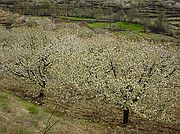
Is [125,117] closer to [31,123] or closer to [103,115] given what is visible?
[103,115]

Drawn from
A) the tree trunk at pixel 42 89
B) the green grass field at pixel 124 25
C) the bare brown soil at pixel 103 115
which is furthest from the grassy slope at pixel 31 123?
the green grass field at pixel 124 25

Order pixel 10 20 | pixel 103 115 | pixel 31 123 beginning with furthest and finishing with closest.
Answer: pixel 10 20, pixel 103 115, pixel 31 123

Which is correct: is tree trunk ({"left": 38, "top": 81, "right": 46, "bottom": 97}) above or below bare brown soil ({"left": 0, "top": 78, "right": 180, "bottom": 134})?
above

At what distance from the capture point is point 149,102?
30.1 meters

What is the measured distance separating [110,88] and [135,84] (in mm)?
2524

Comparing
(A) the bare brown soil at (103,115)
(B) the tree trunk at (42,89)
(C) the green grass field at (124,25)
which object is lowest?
(C) the green grass field at (124,25)

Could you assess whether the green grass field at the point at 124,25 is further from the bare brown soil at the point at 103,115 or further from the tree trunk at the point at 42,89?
the bare brown soil at the point at 103,115

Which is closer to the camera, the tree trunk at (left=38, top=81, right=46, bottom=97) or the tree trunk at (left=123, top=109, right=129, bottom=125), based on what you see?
the tree trunk at (left=123, top=109, right=129, bottom=125)

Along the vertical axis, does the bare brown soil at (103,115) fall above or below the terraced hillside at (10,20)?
below

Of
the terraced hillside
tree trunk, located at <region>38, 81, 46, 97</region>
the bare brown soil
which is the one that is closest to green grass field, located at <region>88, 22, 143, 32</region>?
the terraced hillside

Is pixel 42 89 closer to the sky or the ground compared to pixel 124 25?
closer to the sky

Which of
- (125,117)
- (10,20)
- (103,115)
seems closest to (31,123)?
(125,117)

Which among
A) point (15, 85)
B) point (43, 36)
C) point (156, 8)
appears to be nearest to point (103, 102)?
point (15, 85)

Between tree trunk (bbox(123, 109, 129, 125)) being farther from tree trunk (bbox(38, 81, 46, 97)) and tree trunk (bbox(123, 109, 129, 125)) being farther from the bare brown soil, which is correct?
tree trunk (bbox(38, 81, 46, 97))
